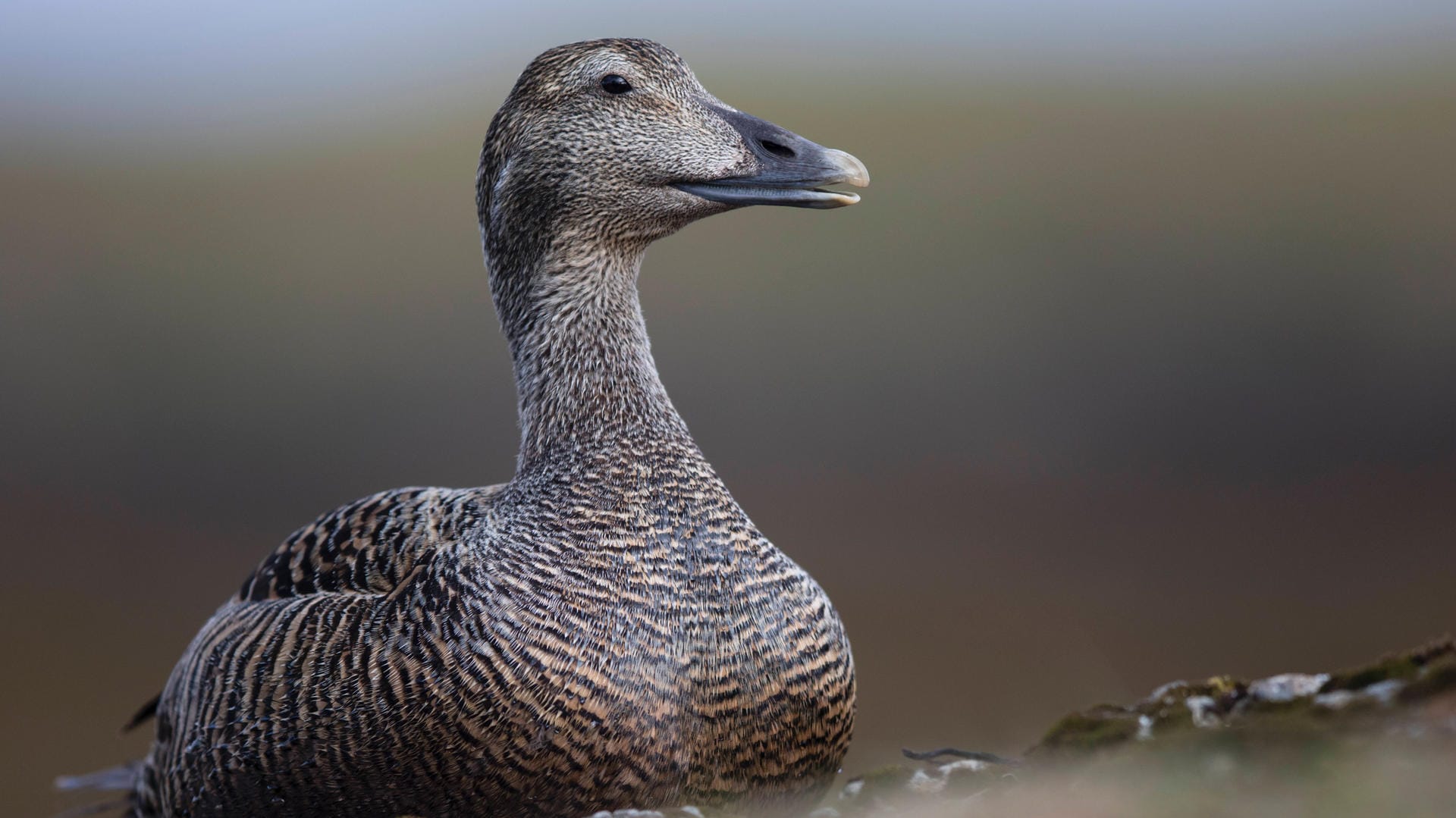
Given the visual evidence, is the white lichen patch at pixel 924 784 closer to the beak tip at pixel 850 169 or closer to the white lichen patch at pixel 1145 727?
the white lichen patch at pixel 1145 727

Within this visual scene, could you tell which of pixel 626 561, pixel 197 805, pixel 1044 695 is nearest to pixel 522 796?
pixel 626 561

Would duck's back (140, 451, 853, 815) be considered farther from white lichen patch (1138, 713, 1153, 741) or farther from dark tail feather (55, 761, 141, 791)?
dark tail feather (55, 761, 141, 791)

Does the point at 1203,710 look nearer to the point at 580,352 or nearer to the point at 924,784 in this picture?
the point at 924,784

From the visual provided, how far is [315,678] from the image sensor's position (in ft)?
12.6

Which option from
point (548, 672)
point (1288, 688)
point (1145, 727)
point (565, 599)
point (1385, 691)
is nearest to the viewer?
point (1385, 691)

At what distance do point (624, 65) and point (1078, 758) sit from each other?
7.87 ft

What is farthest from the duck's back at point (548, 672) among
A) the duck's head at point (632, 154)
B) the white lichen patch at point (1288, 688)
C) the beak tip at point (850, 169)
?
the white lichen patch at point (1288, 688)

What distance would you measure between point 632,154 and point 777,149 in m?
0.43

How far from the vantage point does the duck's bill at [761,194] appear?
4.13 meters

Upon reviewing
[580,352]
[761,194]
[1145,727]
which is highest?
[761,194]

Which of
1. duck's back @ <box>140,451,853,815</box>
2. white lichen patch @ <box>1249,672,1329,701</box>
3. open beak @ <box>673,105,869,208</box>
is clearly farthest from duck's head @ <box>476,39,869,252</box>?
white lichen patch @ <box>1249,672,1329,701</box>

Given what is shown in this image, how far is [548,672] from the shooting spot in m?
3.58

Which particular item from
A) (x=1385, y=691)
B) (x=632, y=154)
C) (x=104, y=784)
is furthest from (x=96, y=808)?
(x=1385, y=691)

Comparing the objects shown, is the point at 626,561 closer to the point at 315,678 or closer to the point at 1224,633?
the point at 315,678
